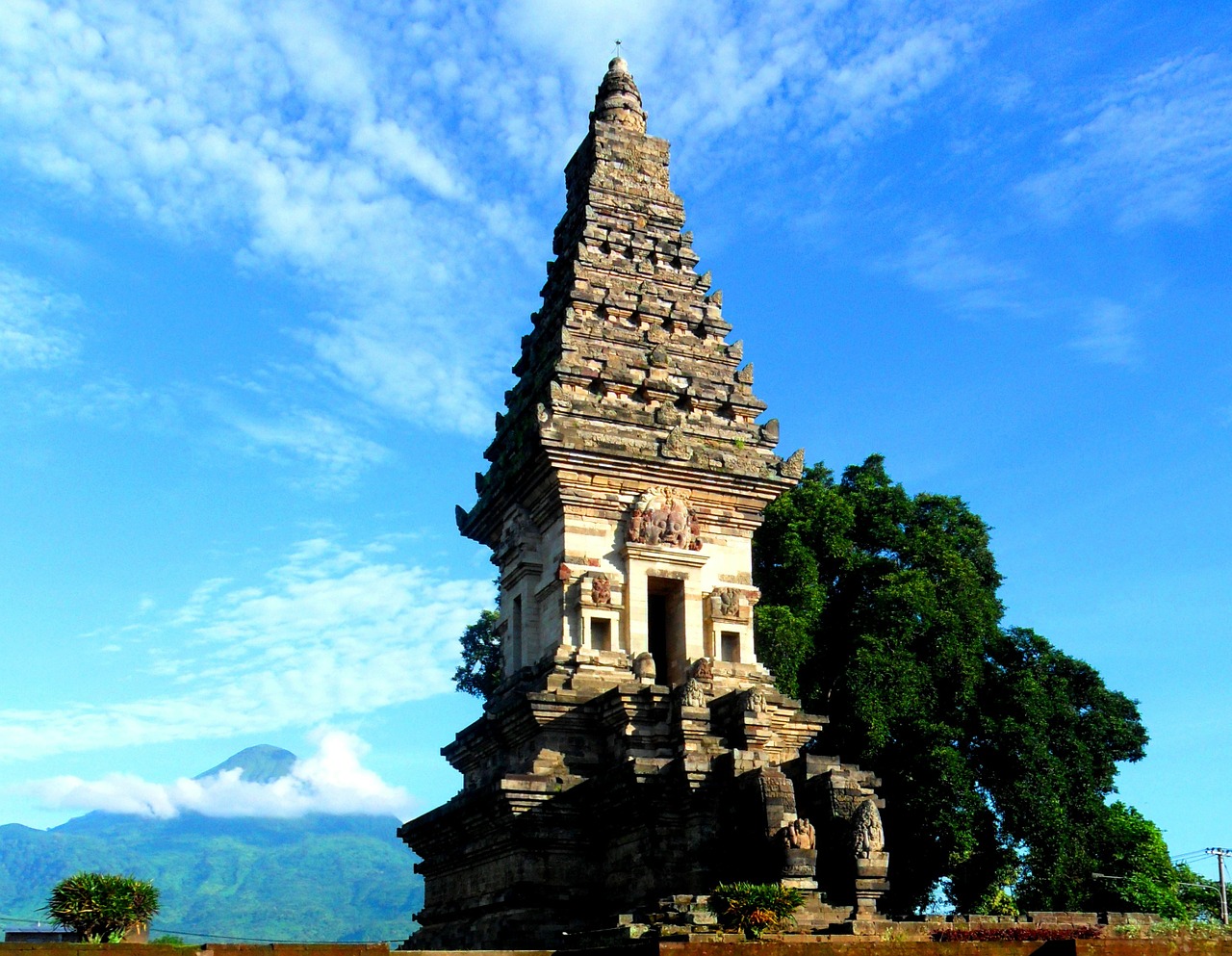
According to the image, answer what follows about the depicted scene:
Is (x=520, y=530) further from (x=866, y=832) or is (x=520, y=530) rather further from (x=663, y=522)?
(x=866, y=832)

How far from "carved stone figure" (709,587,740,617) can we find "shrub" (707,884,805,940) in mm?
9669

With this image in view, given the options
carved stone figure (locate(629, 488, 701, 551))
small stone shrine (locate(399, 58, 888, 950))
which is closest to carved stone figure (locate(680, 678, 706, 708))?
small stone shrine (locate(399, 58, 888, 950))

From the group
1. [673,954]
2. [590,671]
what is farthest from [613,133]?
[673,954]

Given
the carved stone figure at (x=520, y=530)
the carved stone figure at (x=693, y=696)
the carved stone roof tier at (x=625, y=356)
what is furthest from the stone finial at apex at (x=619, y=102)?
the carved stone figure at (x=693, y=696)

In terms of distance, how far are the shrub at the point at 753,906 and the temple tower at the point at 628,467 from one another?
8750 mm

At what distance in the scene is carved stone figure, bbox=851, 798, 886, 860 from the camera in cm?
1753

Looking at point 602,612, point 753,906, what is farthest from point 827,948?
point 602,612

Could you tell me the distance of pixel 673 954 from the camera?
42.9 ft

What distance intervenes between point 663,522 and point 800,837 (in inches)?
357

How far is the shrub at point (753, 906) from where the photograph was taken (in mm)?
15594

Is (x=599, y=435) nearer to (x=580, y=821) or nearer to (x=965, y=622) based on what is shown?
(x=580, y=821)

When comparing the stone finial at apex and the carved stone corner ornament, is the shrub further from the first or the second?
the stone finial at apex

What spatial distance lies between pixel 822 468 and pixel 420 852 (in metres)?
20.4

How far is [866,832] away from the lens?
1769 cm
